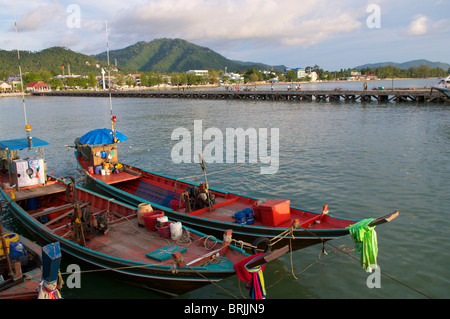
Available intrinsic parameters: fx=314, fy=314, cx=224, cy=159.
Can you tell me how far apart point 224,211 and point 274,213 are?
7.97ft

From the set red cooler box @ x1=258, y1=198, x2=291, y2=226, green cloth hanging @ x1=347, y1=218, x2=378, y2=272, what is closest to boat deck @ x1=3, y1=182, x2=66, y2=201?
red cooler box @ x1=258, y1=198, x2=291, y2=226

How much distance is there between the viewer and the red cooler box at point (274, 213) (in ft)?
34.3

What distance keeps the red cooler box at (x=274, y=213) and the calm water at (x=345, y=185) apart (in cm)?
151

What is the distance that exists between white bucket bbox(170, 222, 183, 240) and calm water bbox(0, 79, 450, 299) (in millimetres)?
1789

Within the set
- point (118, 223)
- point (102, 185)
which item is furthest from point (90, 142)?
point (118, 223)

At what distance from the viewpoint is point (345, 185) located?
17.7 m

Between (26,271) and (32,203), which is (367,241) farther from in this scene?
(32,203)

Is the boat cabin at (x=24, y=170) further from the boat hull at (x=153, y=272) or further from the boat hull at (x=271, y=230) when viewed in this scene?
the boat hull at (x=271, y=230)

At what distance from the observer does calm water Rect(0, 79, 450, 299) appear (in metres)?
9.73

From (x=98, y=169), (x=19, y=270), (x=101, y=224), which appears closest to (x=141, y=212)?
(x=101, y=224)

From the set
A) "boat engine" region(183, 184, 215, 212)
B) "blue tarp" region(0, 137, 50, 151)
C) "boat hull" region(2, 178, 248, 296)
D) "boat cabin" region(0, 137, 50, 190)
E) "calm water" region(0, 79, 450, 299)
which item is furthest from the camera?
"blue tarp" region(0, 137, 50, 151)

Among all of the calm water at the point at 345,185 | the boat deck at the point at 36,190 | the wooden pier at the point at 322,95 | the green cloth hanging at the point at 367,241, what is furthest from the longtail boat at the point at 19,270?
the wooden pier at the point at 322,95

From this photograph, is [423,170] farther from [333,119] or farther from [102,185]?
[333,119]

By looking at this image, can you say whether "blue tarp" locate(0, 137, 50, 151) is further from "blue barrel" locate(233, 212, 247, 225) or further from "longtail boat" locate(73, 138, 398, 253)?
"blue barrel" locate(233, 212, 247, 225)
